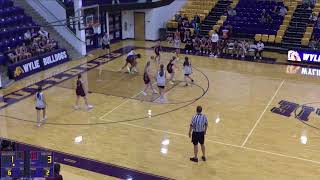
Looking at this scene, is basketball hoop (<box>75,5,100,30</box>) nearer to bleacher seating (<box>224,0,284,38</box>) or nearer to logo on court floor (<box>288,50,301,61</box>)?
bleacher seating (<box>224,0,284,38</box>)

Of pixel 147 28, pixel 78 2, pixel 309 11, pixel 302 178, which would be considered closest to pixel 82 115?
pixel 302 178

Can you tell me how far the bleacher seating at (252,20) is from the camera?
93.6 ft

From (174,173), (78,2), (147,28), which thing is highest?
(78,2)

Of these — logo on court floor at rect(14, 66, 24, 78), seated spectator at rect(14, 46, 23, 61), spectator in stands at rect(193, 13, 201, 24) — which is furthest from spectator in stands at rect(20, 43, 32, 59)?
spectator in stands at rect(193, 13, 201, 24)

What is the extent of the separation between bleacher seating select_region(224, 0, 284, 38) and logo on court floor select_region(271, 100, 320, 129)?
443 inches

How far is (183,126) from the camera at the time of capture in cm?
1548

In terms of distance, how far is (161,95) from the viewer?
1820cm

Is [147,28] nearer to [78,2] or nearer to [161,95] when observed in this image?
[78,2]

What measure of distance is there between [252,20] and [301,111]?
543 inches

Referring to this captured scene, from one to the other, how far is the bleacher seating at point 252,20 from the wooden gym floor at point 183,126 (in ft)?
22.0

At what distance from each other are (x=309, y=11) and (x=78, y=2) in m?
15.3

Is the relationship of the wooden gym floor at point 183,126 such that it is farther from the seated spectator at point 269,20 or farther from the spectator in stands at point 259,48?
the seated spectator at point 269,20

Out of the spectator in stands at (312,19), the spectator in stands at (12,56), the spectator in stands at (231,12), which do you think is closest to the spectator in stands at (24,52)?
the spectator in stands at (12,56)

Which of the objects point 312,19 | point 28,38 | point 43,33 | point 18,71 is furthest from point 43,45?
point 312,19
